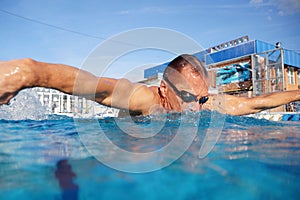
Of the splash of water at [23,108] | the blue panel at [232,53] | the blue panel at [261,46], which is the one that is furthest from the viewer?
the blue panel at [232,53]

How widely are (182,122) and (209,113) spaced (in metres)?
0.63

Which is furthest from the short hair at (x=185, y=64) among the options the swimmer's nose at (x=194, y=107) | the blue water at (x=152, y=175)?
the blue water at (x=152, y=175)

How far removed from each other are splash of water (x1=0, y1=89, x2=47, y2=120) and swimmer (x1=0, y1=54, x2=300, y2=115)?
1278 millimetres

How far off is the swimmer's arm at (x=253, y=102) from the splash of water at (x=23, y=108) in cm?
276

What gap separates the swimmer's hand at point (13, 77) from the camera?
1608 millimetres

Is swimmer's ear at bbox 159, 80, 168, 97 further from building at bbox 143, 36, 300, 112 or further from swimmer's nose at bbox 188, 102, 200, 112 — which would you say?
building at bbox 143, 36, 300, 112

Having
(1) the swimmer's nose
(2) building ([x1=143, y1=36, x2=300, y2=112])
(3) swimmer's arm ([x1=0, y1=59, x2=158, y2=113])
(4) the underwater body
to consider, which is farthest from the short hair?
(2) building ([x1=143, y1=36, x2=300, y2=112])

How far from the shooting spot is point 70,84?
2.00 m

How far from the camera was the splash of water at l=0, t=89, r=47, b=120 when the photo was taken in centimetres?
305

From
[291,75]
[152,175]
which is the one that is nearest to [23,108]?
[152,175]

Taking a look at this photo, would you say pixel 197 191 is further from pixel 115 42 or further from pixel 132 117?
pixel 132 117

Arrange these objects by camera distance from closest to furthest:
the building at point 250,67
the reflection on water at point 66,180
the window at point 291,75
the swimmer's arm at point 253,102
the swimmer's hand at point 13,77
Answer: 1. the reflection on water at point 66,180
2. the swimmer's hand at point 13,77
3. the swimmer's arm at point 253,102
4. the building at point 250,67
5. the window at point 291,75

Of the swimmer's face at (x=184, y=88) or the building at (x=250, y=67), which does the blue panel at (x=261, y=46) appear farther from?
the swimmer's face at (x=184, y=88)

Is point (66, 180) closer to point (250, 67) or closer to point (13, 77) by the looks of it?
point (13, 77)
